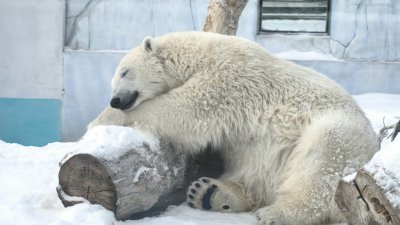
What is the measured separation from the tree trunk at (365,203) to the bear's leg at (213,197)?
2.99 feet

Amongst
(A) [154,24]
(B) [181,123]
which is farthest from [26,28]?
(B) [181,123]

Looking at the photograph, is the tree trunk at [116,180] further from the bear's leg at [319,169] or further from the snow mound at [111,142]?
the bear's leg at [319,169]

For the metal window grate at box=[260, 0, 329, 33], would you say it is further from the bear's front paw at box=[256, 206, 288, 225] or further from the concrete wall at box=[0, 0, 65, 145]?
the bear's front paw at box=[256, 206, 288, 225]

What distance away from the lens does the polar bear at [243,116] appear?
3242 mm

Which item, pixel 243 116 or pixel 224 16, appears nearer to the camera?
pixel 243 116

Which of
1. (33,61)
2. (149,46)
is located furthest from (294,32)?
(149,46)

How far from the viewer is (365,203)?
2.38 meters

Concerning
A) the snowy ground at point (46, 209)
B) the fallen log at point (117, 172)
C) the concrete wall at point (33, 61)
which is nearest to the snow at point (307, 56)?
the concrete wall at point (33, 61)

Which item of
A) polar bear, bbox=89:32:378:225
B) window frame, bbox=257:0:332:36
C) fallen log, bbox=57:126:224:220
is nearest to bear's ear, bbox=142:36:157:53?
polar bear, bbox=89:32:378:225

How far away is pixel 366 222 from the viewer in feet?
7.84

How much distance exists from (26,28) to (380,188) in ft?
21.9

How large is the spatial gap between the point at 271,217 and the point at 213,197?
1.43 ft

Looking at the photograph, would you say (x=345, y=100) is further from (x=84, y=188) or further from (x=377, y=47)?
(x=377, y=47)

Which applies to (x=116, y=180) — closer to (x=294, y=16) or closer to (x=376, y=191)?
(x=376, y=191)
